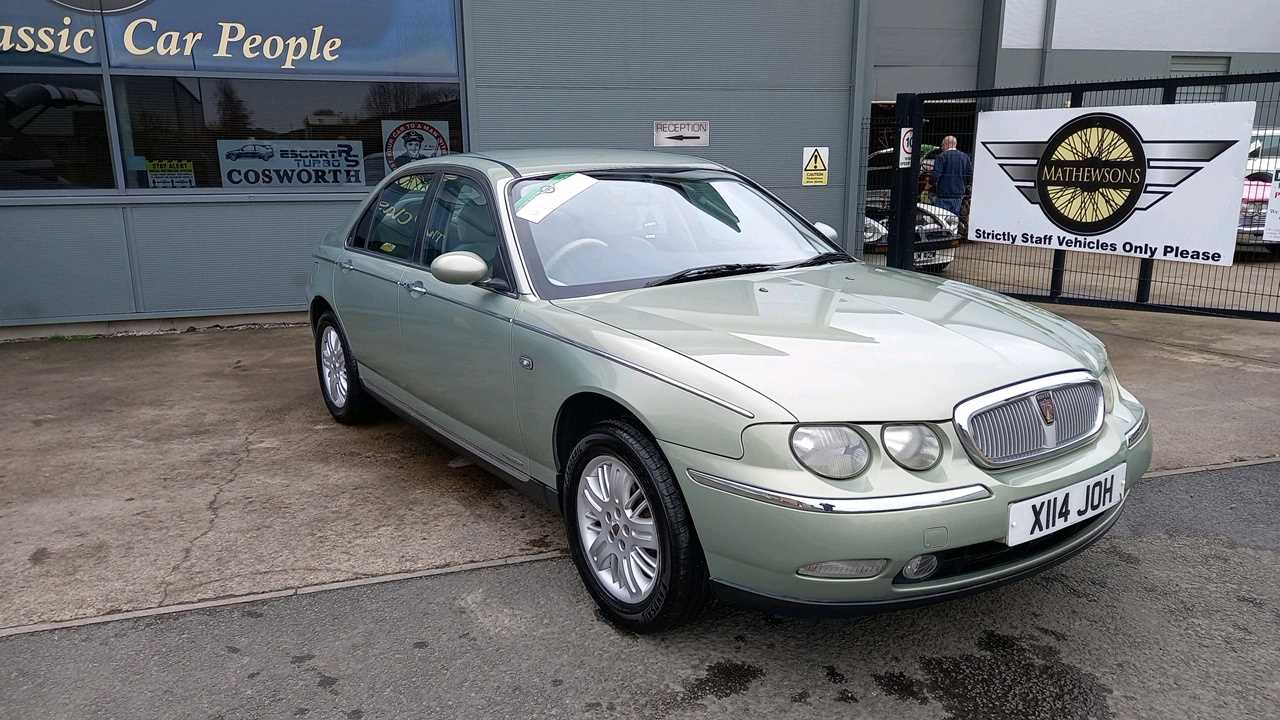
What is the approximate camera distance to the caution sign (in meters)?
9.88

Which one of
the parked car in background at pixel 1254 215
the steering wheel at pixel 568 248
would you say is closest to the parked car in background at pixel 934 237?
the parked car in background at pixel 1254 215

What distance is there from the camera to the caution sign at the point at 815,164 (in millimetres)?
9875

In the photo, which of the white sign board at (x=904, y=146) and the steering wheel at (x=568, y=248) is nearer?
the steering wheel at (x=568, y=248)

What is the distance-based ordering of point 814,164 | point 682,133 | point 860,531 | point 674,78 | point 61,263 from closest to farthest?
1. point 860,531
2. point 61,263
3. point 674,78
4. point 682,133
5. point 814,164

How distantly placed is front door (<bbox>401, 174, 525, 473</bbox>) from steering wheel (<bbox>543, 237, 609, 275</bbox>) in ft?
0.55

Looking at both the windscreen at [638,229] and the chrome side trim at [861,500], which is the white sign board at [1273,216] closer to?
the windscreen at [638,229]

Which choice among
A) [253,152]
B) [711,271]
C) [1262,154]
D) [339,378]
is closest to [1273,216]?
[1262,154]

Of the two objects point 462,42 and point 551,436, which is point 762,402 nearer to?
point 551,436

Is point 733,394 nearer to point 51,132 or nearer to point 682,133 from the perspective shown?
point 682,133

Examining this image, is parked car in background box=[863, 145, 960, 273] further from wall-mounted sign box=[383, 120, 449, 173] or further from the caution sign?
wall-mounted sign box=[383, 120, 449, 173]

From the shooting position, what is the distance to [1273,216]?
251 inches

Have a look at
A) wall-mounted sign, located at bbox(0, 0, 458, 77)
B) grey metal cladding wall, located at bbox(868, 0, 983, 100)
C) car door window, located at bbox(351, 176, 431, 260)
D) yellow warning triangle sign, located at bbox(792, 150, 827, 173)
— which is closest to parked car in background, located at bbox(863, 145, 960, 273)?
yellow warning triangle sign, located at bbox(792, 150, 827, 173)

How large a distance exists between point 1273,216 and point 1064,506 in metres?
4.92

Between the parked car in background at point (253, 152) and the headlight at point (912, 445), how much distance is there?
24.5 feet
